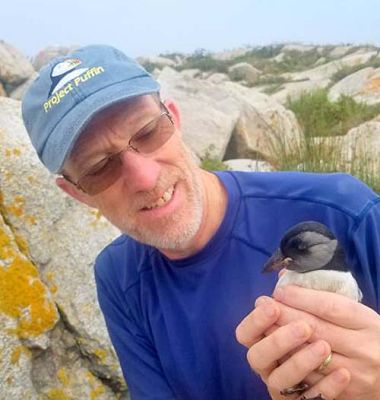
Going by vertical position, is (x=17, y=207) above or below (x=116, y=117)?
below

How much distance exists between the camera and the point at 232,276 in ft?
8.04

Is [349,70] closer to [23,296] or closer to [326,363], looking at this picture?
[23,296]

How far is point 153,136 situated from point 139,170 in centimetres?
15

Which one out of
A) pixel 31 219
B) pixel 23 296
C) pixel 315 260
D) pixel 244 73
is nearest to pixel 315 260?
pixel 315 260

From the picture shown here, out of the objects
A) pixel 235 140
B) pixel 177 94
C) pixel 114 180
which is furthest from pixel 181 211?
pixel 177 94

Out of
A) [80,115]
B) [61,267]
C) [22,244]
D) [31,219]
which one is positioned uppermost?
[80,115]

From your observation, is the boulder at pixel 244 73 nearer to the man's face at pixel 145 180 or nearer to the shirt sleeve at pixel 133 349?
the shirt sleeve at pixel 133 349

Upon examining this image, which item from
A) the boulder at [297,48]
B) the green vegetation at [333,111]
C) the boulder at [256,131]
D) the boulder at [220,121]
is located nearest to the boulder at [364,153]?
the boulder at [256,131]

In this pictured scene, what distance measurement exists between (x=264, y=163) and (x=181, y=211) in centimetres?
565

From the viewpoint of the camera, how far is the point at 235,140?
10977 mm

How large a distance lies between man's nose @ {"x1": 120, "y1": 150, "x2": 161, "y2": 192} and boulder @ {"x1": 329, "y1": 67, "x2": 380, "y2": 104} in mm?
14603

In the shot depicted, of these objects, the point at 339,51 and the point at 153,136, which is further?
the point at 339,51

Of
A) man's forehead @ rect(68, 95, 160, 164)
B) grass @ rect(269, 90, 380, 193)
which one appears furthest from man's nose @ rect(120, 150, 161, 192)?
grass @ rect(269, 90, 380, 193)

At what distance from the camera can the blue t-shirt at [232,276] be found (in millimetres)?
2367
